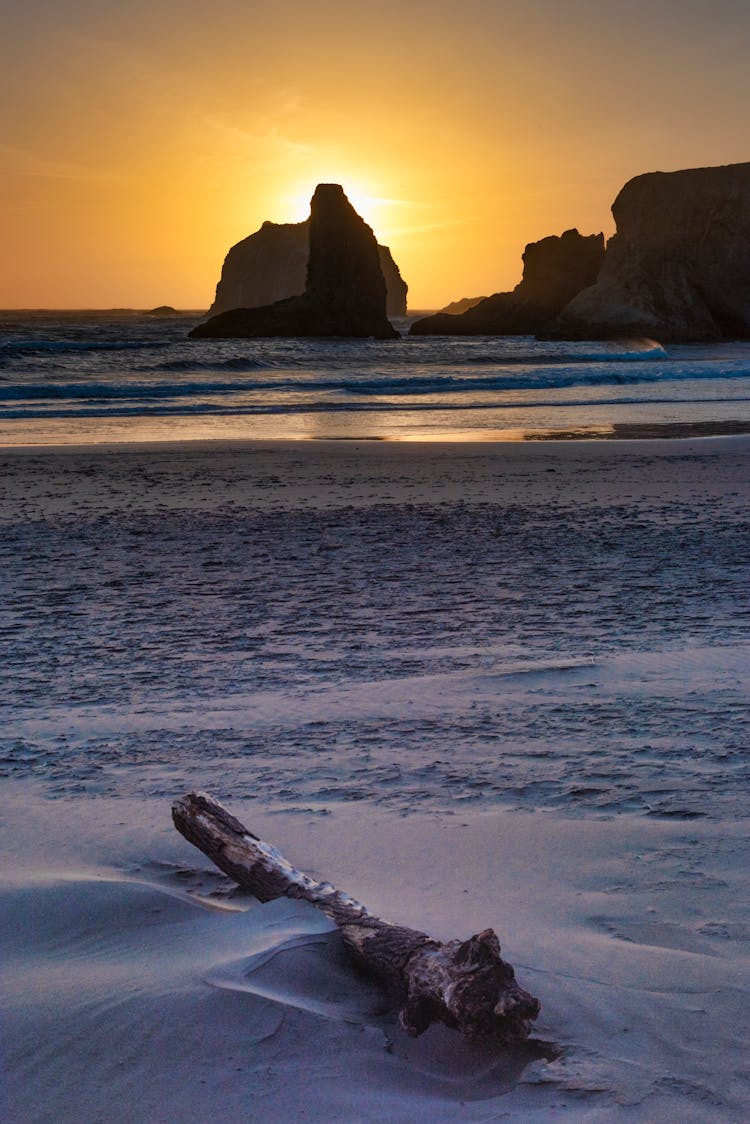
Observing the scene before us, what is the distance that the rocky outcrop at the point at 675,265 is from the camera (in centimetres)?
6938

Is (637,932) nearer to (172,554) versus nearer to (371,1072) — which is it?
(371,1072)

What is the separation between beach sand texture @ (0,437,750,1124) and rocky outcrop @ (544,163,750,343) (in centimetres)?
6247

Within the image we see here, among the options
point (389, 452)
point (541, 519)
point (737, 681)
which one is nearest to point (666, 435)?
point (389, 452)

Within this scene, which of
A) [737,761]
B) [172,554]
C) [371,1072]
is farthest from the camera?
[172,554]

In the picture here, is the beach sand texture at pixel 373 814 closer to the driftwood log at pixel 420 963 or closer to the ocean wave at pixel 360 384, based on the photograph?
the driftwood log at pixel 420 963

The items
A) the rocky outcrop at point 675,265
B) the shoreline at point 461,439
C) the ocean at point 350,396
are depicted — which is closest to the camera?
the shoreline at point 461,439

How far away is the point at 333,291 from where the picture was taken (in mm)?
82000

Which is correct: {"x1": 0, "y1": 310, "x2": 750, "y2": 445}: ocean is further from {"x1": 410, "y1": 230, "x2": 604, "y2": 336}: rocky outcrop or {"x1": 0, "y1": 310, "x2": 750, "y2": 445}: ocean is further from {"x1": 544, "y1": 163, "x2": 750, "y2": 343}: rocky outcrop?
{"x1": 410, "y1": 230, "x2": 604, "y2": 336}: rocky outcrop

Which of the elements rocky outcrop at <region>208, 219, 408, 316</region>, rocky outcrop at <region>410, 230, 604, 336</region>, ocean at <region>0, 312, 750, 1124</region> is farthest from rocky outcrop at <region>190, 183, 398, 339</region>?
rocky outcrop at <region>208, 219, 408, 316</region>

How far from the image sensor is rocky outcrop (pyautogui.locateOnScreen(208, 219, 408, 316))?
187875 millimetres

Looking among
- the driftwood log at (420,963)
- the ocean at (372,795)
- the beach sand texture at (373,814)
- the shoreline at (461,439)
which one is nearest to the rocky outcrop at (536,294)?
the shoreline at (461,439)

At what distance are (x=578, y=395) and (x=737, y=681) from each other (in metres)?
23.2

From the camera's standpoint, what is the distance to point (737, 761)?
352cm

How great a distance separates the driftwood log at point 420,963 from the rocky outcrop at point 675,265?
6604cm
